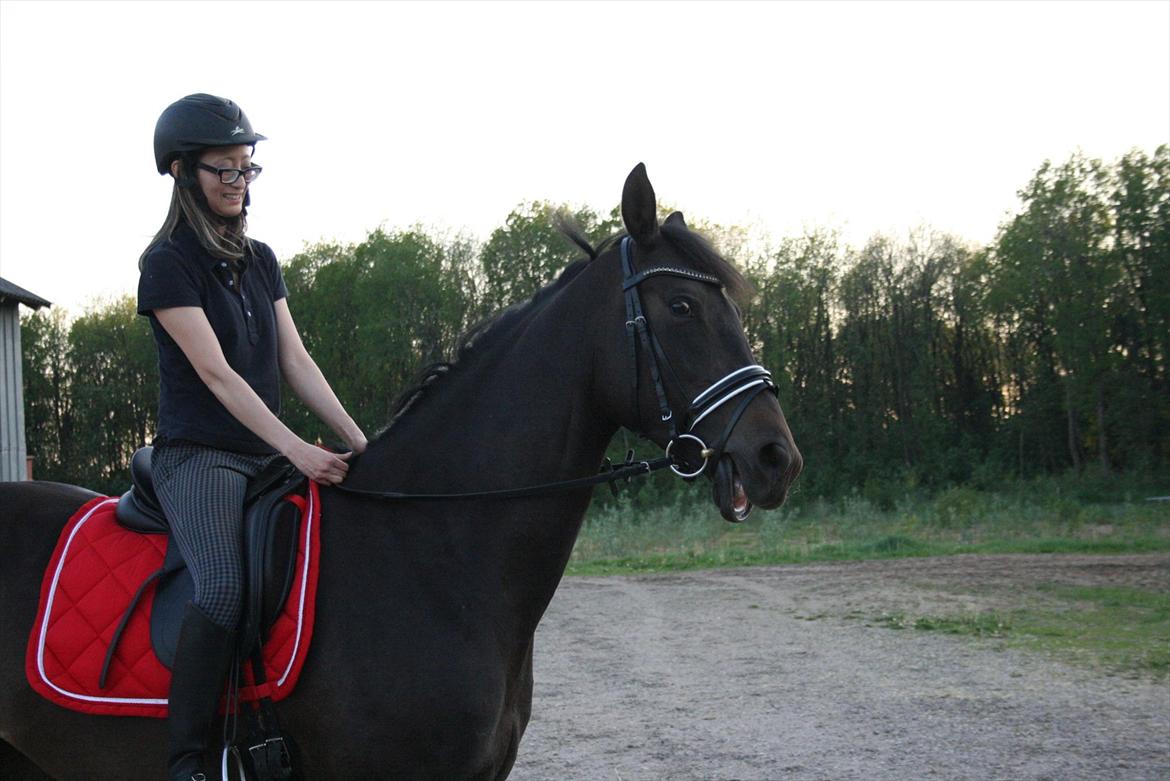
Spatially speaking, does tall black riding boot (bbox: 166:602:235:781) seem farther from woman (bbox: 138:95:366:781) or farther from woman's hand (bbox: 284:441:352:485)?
woman's hand (bbox: 284:441:352:485)

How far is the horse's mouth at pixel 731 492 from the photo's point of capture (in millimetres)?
2828

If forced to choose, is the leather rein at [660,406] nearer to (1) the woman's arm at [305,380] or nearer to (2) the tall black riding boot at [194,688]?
(1) the woman's arm at [305,380]

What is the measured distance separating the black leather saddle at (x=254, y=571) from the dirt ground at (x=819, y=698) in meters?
3.93

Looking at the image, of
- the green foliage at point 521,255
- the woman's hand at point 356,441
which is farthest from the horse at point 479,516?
the green foliage at point 521,255

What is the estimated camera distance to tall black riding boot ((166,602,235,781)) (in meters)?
2.85

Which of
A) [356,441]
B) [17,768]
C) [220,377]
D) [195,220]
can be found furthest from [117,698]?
[195,220]

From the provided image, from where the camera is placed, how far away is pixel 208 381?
3.07 metres

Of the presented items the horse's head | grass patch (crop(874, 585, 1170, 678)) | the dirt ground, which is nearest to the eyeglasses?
the horse's head

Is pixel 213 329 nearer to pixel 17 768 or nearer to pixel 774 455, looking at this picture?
pixel 17 768

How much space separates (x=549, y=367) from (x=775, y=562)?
14898mm

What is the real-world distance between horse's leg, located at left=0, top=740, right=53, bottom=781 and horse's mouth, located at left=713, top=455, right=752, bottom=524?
2.65 metres

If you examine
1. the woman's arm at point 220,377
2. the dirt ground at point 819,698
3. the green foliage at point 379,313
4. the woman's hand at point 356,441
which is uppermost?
the green foliage at point 379,313

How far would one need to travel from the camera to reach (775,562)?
17344 millimetres

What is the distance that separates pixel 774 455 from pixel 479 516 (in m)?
1.00
